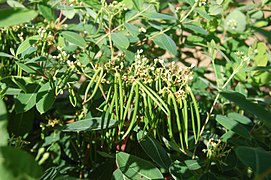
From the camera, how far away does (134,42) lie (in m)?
1.08

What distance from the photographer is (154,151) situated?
800mm

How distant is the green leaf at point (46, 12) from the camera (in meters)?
0.91

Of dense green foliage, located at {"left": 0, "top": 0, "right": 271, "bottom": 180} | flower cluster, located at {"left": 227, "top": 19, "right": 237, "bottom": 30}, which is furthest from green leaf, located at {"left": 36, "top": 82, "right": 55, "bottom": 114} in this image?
flower cluster, located at {"left": 227, "top": 19, "right": 237, "bottom": 30}

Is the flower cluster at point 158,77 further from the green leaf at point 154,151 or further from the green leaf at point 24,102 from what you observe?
the green leaf at point 24,102

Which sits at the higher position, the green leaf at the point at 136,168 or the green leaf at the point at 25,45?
the green leaf at the point at 25,45

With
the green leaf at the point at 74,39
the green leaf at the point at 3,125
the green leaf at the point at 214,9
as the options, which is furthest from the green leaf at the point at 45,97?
the green leaf at the point at 214,9

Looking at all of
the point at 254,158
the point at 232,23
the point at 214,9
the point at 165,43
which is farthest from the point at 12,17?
the point at 232,23

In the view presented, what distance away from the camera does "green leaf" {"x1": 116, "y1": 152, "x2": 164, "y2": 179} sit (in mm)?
706

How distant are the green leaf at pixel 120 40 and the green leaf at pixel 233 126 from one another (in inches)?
9.7

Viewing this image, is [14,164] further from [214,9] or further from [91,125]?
[214,9]

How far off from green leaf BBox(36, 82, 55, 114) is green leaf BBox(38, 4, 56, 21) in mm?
138

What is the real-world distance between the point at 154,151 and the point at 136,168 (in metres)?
0.08

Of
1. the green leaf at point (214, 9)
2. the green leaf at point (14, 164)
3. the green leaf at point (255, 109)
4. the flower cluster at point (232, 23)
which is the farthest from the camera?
the flower cluster at point (232, 23)

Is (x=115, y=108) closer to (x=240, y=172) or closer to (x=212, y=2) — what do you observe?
(x=240, y=172)
